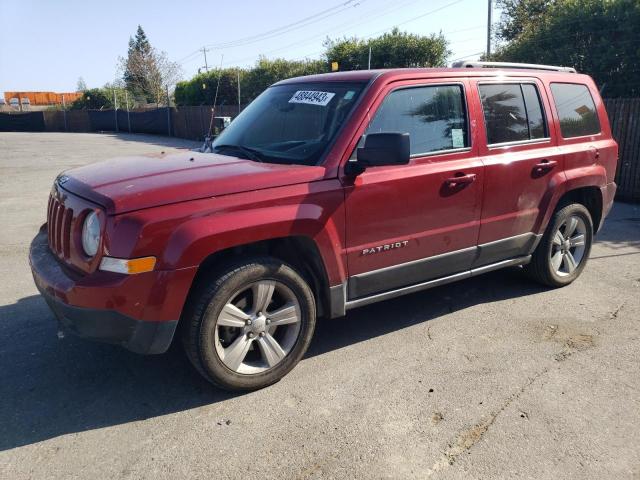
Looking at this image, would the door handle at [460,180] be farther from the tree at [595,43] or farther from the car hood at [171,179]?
the tree at [595,43]

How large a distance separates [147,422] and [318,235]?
1492 mm

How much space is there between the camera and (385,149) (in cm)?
342

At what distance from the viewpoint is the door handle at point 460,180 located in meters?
4.09

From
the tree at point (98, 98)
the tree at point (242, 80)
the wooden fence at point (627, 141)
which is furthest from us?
the tree at point (98, 98)

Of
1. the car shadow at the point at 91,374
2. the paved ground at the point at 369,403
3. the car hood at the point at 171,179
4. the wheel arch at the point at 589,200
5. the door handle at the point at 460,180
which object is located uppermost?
the car hood at the point at 171,179

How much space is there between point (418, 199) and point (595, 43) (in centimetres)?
1200

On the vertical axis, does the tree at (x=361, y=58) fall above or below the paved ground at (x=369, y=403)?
above

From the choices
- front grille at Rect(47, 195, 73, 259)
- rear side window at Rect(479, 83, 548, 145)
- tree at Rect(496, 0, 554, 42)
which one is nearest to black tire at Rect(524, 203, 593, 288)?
rear side window at Rect(479, 83, 548, 145)

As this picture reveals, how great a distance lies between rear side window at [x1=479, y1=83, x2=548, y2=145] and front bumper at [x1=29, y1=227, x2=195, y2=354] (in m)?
2.76

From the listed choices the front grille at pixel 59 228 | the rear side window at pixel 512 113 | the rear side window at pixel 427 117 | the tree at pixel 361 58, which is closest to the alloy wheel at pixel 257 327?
the front grille at pixel 59 228

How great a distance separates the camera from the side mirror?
341cm

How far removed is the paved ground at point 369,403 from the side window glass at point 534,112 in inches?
60.2

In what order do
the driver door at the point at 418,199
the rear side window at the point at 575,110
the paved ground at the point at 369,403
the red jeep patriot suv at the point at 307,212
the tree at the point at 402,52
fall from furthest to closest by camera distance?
the tree at the point at 402,52 → the rear side window at the point at 575,110 → the driver door at the point at 418,199 → the red jeep patriot suv at the point at 307,212 → the paved ground at the point at 369,403

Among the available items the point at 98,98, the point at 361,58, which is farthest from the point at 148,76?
the point at 361,58
